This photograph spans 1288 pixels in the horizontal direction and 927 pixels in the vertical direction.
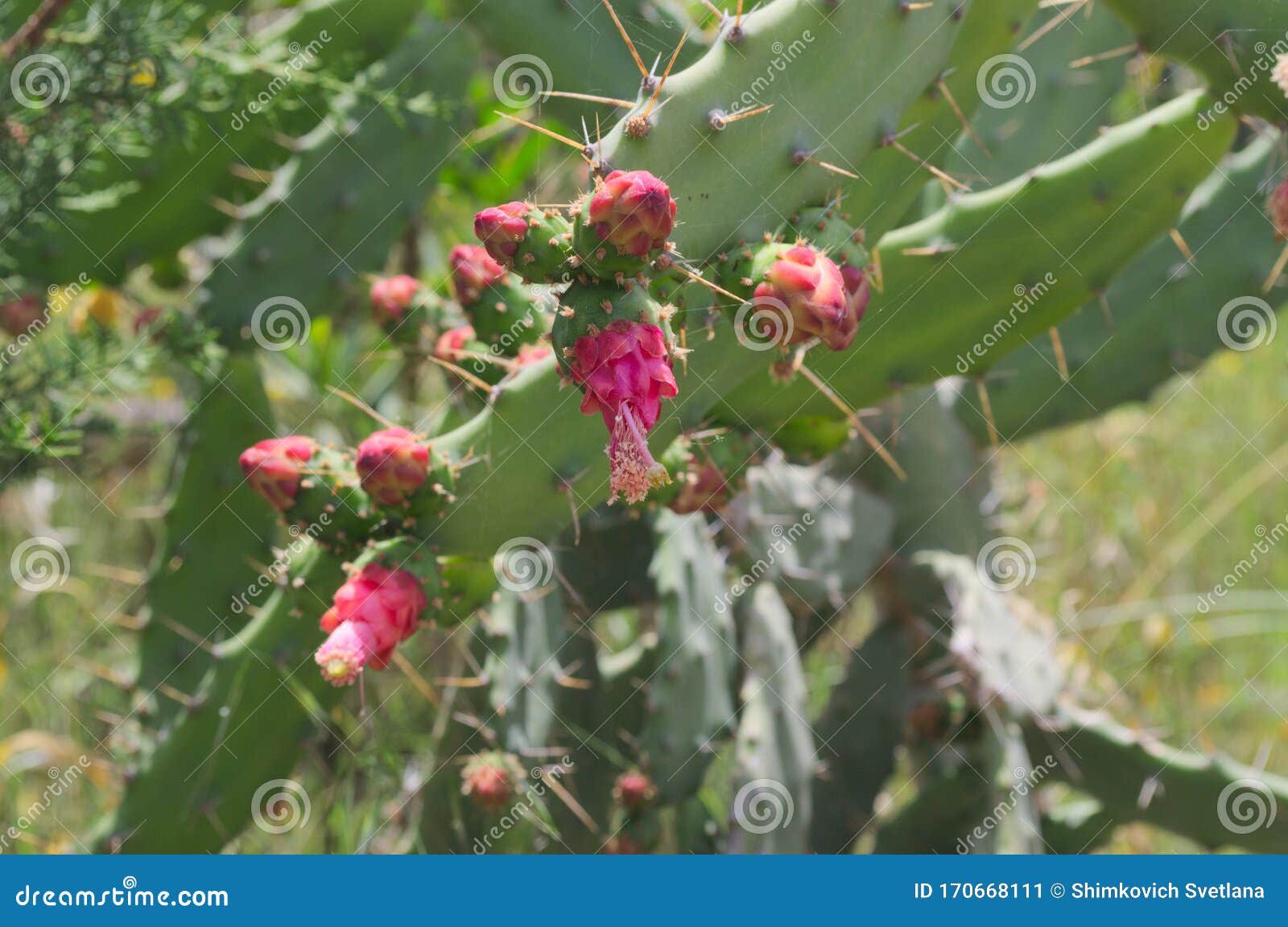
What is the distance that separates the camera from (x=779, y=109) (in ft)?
4.16

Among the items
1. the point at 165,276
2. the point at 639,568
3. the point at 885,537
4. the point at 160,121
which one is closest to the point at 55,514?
the point at 165,276

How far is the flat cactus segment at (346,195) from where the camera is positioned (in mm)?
2229

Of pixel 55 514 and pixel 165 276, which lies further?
pixel 55 514

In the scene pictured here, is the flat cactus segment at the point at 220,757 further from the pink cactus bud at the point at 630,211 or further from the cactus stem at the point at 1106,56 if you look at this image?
the cactus stem at the point at 1106,56

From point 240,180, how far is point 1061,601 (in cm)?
251

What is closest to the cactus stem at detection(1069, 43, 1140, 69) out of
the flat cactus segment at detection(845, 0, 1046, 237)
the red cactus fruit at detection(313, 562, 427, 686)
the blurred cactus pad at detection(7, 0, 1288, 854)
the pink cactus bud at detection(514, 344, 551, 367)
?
the blurred cactus pad at detection(7, 0, 1288, 854)

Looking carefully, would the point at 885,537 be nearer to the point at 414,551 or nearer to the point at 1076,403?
the point at 1076,403

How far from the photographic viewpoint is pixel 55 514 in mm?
3422

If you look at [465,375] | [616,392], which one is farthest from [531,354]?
[616,392]

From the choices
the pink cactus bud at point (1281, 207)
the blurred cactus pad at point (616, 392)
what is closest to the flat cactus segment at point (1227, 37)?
the blurred cactus pad at point (616, 392)

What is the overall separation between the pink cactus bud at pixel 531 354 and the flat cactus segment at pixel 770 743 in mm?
882

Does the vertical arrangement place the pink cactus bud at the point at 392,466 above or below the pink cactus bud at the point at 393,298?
below

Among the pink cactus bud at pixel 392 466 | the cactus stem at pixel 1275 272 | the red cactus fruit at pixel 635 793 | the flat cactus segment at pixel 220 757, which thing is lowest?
the flat cactus segment at pixel 220 757

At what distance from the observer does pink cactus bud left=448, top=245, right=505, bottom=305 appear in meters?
1.69
